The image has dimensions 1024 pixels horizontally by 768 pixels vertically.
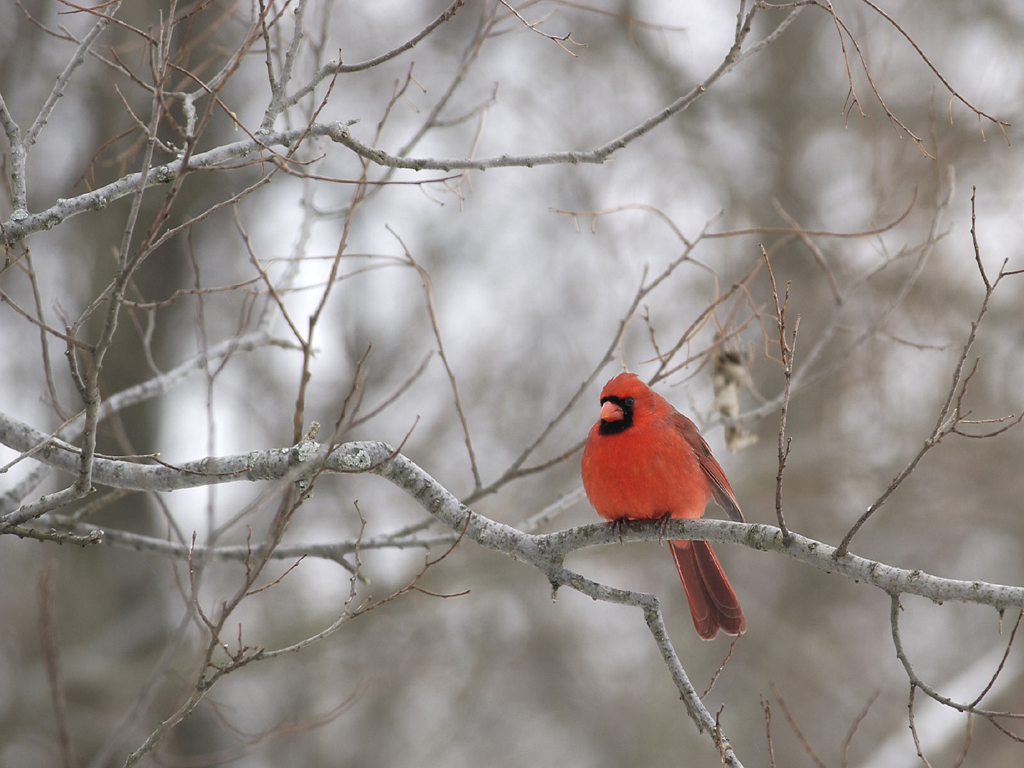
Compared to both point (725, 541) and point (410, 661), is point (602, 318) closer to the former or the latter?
point (410, 661)

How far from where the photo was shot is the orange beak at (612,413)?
12.1ft

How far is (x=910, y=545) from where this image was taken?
9469mm

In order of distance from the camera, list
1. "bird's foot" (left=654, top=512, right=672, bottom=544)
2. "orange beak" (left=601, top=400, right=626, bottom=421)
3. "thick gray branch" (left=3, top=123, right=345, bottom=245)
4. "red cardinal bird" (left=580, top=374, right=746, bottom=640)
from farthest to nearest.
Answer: "orange beak" (left=601, top=400, right=626, bottom=421) → "red cardinal bird" (left=580, top=374, right=746, bottom=640) → "bird's foot" (left=654, top=512, right=672, bottom=544) → "thick gray branch" (left=3, top=123, right=345, bottom=245)

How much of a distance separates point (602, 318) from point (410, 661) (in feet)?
13.2

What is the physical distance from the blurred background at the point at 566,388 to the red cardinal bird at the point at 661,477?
2.70m

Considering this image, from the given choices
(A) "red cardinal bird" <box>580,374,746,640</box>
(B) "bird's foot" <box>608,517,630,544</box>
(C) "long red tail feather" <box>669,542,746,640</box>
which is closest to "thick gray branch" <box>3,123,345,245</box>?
(B) "bird's foot" <box>608,517,630,544</box>

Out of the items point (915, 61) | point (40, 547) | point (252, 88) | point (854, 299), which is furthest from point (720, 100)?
point (40, 547)

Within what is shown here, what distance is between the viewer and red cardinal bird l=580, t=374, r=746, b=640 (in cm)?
342

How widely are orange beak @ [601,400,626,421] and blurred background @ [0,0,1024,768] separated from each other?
114 inches

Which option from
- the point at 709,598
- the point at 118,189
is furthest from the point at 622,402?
the point at 118,189

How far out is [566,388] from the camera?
9.62 meters

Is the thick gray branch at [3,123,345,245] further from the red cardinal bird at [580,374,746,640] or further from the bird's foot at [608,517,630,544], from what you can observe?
the red cardinal bird at [580,374,746,640]

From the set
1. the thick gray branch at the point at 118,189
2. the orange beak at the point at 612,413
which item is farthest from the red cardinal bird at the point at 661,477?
the thick gray branch at the point at 118,189

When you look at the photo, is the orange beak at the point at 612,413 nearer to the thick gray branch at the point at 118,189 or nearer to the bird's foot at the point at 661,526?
the bird's foot at the point at 661,526
